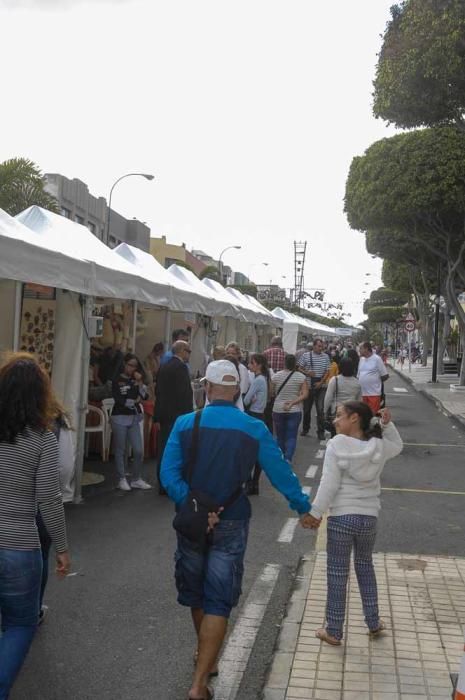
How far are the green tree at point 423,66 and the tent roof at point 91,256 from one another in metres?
9.75

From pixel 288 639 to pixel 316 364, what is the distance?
32.5ft

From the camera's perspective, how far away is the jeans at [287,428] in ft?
33.7

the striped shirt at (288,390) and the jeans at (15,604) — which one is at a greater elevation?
the striped shirt at (288,390)

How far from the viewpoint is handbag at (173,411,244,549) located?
12.4ft

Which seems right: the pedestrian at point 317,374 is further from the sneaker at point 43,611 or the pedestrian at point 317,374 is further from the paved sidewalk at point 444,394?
the sneaker at point 43,611

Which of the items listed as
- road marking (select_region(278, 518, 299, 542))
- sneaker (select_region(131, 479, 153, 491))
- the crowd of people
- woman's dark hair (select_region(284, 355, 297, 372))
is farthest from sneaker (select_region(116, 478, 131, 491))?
the crowd of people

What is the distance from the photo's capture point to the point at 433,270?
39000 millimetres

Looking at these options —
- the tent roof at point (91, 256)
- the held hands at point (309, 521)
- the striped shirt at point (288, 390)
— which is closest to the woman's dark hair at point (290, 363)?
the striped shirt at point (288, 390)

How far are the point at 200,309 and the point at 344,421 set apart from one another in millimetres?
8916

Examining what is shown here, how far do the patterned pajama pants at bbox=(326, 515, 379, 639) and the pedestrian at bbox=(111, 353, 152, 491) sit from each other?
4645 millimetres

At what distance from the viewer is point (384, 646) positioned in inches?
181

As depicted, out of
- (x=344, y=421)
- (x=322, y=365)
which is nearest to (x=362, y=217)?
(x=322, y=365)

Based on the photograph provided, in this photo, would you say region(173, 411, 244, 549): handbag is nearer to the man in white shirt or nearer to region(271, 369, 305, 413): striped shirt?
region(271, 369, 305, 413): striped shirt

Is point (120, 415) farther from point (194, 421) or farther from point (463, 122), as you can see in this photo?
point (463, 122)
